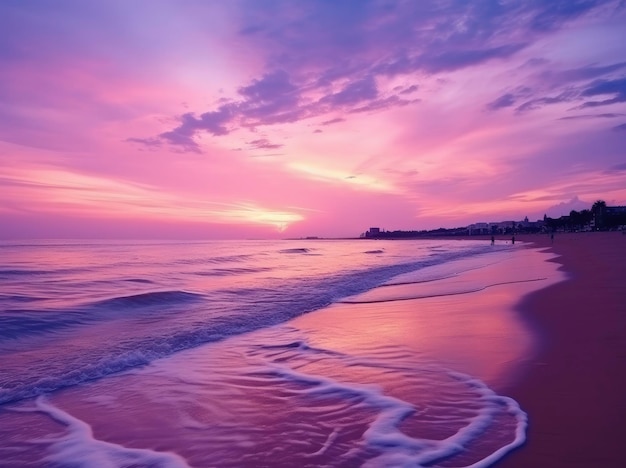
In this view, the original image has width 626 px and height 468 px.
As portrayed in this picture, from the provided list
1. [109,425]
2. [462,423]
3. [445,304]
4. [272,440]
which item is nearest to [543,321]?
[445,304]

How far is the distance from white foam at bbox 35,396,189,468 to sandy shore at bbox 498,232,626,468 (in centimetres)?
279

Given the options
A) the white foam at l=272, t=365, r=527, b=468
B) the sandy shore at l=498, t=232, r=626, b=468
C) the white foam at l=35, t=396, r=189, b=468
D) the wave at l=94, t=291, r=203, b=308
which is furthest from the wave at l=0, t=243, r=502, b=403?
the sandy shore at l=498, t=232, r=626, b=468

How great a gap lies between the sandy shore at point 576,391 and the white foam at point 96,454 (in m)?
2.79

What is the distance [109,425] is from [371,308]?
845 cm

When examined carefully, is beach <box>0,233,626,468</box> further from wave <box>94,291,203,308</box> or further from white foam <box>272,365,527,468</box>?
wave <box>94,291,203,308</box>

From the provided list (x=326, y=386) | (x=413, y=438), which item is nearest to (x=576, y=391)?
(x=413, y=438)

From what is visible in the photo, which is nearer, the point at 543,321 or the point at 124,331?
the point at 543,321

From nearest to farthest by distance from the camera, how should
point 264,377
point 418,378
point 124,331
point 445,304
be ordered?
point 418,378, point 264,377, point 124,331, point 445,304

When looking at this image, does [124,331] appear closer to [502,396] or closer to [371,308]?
[371,308]

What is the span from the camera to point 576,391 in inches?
193

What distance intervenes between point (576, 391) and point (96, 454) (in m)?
4.77

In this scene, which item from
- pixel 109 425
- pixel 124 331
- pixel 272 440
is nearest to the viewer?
pixel 272 440

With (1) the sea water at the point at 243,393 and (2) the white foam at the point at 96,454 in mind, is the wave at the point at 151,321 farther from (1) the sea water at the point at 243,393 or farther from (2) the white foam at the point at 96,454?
(2) the white foam at the point at 96,454

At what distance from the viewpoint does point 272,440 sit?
13.9ft
